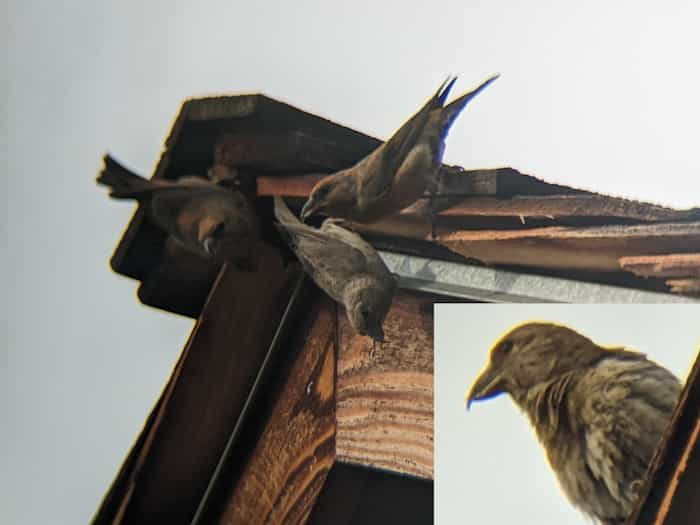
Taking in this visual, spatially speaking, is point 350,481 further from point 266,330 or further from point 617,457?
point 617,457

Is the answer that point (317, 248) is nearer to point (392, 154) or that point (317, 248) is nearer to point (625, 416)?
point (392, 154)

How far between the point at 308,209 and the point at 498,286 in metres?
0.52

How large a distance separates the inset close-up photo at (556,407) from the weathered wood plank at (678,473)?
0.22 metres

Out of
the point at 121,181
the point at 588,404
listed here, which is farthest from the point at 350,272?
the point at 588,404

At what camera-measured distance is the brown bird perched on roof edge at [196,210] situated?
113 inches

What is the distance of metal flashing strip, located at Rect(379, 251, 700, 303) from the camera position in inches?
96.1

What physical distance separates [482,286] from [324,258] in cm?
39

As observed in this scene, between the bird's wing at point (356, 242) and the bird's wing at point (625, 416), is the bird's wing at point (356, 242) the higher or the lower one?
the higher one

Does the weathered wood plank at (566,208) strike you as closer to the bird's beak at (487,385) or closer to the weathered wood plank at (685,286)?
the weathered wood plank at (685,286)

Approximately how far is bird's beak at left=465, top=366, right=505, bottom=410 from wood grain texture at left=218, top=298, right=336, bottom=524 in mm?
509

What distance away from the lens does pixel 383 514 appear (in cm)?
296

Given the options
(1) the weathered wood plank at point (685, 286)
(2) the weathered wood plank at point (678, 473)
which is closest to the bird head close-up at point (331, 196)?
(1) the weathered wood plank at point (685, 286)

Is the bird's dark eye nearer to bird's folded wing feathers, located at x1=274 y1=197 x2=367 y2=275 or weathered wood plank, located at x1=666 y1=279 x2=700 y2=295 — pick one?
bird's folded wing feathers, located at x1=274 y1=197 x2=367 y2=275

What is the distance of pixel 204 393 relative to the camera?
3068mm
